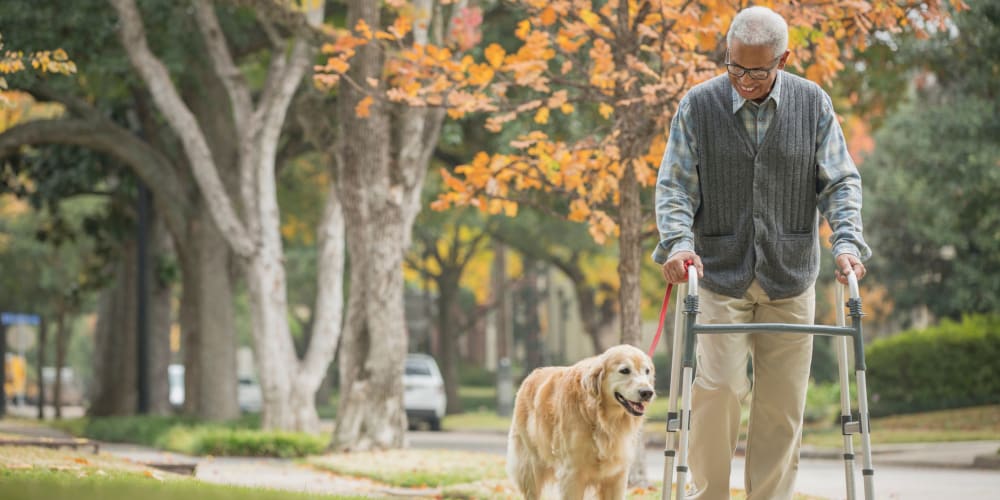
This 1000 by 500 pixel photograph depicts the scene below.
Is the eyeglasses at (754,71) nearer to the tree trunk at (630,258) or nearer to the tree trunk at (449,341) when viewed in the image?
the tree trunk at (630,258)

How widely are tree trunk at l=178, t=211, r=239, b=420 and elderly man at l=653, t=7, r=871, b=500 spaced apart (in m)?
18.1

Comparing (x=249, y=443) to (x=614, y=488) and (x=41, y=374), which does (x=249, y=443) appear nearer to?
(x=614, y=488)

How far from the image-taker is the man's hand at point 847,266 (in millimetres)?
5605

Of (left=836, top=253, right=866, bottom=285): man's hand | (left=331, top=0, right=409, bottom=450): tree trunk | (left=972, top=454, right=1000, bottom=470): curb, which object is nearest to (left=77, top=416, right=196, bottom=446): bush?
(left=331, top=0, right=409, bottom=450): tree trunk

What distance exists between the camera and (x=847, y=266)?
559 cm

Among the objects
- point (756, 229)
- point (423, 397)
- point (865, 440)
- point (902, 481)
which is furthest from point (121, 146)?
point (865, 440)

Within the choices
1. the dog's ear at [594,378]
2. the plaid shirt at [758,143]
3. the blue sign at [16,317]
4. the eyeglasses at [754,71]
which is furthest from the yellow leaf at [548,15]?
the blue sign at [16,317]

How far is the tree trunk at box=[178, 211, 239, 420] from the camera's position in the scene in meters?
23.2

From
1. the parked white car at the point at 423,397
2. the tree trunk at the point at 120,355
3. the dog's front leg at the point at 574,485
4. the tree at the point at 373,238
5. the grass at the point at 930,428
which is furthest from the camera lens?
the parked white car at the point at 423,397

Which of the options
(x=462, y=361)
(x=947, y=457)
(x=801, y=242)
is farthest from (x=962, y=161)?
(x=462, y=361)

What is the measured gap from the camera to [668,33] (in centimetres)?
1107

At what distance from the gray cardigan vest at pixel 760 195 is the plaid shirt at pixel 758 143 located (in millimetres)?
35

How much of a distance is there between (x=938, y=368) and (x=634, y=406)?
2033 cm

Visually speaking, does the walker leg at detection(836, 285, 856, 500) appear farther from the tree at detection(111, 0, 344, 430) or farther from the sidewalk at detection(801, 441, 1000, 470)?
the tree at detection(111, 0, 344, 430)
